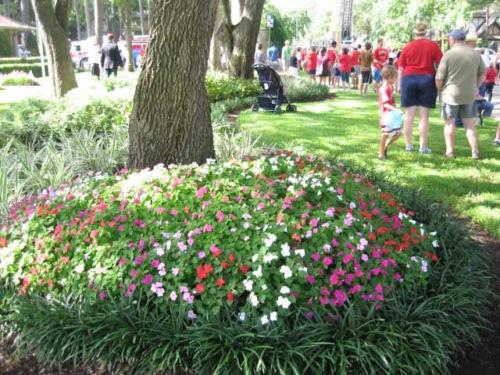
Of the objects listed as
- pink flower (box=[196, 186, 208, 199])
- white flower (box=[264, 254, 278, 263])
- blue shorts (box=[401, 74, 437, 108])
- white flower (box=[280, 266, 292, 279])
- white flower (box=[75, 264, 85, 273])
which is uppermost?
blue shorts (box=[401, 74, 437, 108])

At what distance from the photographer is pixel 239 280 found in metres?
3.11

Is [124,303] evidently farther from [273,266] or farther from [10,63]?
[10,63]

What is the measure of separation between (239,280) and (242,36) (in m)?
13.2

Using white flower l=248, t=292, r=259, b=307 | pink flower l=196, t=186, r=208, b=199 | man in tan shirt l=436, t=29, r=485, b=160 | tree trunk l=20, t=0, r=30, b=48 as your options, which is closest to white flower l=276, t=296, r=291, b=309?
white flower l=248, t=292, r=259, b=307

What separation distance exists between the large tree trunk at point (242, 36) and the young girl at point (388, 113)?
869cm

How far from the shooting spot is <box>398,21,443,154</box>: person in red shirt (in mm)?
7402

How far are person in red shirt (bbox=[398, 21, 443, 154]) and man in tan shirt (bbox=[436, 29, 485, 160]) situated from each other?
21cm

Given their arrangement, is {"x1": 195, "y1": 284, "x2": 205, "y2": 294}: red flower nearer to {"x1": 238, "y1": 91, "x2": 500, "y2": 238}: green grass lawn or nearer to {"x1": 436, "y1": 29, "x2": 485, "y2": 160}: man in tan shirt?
{"x1": 238, "y1": 91, "x2": 500, "y2": 238}: green grass lawn

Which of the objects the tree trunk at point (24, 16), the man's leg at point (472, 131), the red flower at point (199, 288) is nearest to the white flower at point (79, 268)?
the red flower at point (199, 288)

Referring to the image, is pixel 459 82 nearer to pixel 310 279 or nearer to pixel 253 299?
pixel 310 279

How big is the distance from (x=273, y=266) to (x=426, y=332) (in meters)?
0.95

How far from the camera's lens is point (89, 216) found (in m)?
3.70

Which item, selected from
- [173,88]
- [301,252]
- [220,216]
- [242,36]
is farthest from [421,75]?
[242,36]

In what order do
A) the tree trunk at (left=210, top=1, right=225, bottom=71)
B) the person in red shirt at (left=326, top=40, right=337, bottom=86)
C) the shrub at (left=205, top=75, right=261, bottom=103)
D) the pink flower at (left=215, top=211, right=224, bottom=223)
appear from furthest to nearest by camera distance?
the person in red shirt at (left=326, top=40, right=337, bottom=86), the tree trunk at (left=210, top=1, right=225, bottom=71), the shrub at (left=205, top=75, right=261, bottom=103), the pink flower at (left=215, top=211, right=224, bottom=223)
